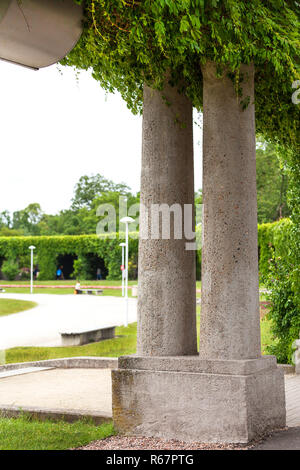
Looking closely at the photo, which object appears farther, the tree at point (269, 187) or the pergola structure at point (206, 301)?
the tree at point (269, 187)

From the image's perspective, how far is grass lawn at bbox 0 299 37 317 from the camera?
924 inches

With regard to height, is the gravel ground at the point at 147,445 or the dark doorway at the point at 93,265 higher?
the dark doorway at the point at 93,265

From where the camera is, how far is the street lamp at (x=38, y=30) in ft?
14.1

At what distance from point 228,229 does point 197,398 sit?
58.2 inches

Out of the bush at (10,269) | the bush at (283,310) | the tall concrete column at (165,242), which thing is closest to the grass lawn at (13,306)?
the bush at (283,310)

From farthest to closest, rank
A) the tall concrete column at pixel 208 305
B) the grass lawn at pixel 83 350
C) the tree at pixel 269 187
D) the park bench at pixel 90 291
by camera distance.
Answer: the tree at pixel 269 187 → the park bench at pixel 90 291 → the grass lawn at pixel 83 350 → the tall concrete column at pixel 208 305

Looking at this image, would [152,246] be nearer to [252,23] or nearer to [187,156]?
[187,156]

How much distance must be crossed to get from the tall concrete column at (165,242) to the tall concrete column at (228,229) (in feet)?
0.87

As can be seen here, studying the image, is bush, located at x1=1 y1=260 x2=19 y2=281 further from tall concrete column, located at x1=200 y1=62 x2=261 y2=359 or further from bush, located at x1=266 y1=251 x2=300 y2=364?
tall concrete column, located at x1=200 y1=62 x2=261 y2=359

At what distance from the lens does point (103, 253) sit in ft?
151

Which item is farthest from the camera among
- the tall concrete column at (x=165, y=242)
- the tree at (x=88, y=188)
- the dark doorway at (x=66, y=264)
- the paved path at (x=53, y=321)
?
the tree at (x=88, y=188)

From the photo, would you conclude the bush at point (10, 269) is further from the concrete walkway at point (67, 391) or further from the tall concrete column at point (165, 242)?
the tall concrete column at point (165, 242)
